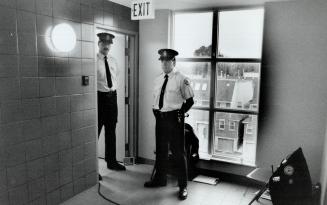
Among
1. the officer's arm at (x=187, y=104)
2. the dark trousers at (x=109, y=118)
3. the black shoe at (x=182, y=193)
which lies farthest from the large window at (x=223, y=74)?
the dark trousers at (x=109, y=118)

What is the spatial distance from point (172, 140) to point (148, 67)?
1470mm

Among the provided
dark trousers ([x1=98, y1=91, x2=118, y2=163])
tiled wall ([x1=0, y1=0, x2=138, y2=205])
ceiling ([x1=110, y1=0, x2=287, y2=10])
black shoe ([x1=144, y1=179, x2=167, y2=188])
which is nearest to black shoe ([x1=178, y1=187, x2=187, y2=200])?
black shoe ([x1=144, y1=179, x2=167, y2=188])

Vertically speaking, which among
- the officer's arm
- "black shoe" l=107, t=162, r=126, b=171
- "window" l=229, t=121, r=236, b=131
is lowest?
"black shoe" l=107, t=162, r=126, b=171

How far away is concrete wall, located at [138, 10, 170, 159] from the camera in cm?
452

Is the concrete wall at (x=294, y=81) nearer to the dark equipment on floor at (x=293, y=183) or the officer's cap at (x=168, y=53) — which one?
the dark equipment on floor at (x=293, y=183)

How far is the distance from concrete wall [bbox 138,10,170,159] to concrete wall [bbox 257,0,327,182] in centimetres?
154

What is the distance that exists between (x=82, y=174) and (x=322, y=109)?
3095 mm

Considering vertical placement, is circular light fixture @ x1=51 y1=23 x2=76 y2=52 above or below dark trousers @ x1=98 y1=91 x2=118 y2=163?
above

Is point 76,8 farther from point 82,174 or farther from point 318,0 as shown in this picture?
point 318,0

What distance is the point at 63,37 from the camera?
3238 mm

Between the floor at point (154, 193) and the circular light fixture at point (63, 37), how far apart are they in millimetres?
1779

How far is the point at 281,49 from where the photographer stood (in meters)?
3.77

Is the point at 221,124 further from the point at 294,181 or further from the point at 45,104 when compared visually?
the point at 45,104

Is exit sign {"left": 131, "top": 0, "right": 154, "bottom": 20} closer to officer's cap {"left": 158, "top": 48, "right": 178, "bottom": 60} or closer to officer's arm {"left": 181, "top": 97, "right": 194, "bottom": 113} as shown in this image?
officer's cap {"left": 158, "top": 48, "right": 178, "bottom": 60}
